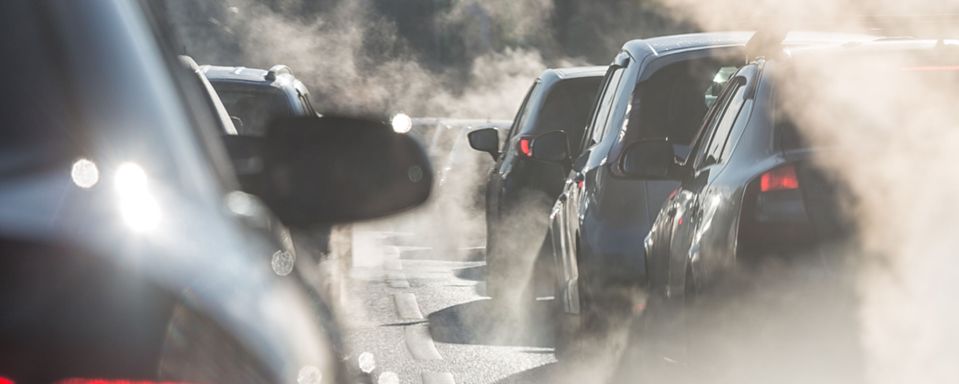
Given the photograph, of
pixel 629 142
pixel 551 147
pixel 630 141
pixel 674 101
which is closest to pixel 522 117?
pixel 551 147

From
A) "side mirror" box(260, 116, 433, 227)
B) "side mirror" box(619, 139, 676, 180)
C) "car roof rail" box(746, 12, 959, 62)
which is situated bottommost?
"side mirror" box(260, 116, 433, 227)

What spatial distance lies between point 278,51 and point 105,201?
42.6 metres

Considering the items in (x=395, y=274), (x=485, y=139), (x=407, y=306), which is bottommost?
(x=407, y=306)

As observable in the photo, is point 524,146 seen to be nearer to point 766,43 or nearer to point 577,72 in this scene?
point 577,72

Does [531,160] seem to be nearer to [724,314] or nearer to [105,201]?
[724,314]

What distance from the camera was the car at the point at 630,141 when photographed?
8555mm

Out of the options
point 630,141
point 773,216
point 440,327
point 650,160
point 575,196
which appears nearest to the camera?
point 773,216

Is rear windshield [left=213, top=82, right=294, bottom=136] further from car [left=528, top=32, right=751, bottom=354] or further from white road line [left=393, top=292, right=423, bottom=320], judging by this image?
car [left=528, top=32, right=751, bottom=354]

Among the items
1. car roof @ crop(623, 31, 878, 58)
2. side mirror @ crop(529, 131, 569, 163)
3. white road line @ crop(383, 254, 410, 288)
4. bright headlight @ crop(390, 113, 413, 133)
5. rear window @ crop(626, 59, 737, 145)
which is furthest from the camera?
white road line @ crop(383, 254, 410, 288)

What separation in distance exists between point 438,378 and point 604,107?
1.44 m

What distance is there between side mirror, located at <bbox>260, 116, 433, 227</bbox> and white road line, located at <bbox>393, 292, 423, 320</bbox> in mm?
9588

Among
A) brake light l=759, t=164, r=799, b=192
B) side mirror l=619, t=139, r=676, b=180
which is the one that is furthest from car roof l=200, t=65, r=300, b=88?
brake light l=759, t=164, r=799, b=192

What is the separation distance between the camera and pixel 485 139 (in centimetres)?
1464

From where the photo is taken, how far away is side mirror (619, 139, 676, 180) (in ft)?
22.3
